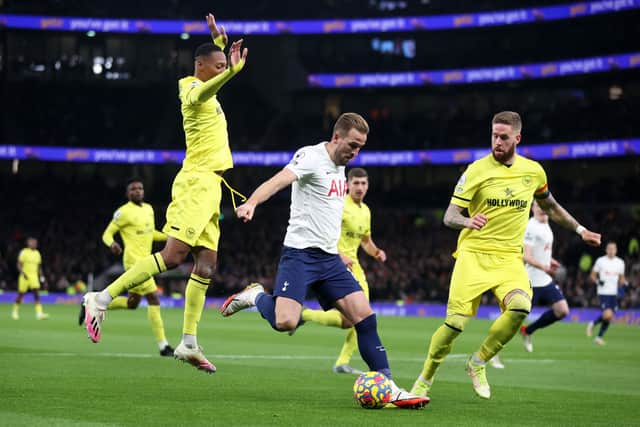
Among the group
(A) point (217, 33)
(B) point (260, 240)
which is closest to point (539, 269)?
(A) point (217, 33)

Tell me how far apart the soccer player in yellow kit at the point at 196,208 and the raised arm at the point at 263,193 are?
1.85 m

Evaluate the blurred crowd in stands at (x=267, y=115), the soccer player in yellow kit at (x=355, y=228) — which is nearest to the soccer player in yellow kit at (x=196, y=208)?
the soccer player in yellow kit at (x=355, y=228)

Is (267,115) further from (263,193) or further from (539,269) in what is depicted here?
(263,193)

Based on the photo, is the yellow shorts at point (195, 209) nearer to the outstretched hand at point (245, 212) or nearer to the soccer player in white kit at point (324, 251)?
the soccer player in white kit at point (324, 251)

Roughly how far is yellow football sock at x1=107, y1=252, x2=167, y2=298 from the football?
2.60m

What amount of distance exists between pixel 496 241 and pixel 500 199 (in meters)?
0.41

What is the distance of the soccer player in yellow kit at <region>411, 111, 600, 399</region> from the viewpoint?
994cm

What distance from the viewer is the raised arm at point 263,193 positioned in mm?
7930

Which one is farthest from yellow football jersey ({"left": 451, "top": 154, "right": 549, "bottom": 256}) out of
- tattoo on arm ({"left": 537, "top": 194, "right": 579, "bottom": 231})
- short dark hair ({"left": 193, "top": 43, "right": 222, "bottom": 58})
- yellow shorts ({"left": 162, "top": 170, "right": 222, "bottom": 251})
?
short dark hair ({"left": 193, "top": 43, "right": 222, "bottom": 58})

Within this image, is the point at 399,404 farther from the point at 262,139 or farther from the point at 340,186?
the point at 262,139

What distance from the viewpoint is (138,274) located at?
10570 millimetres

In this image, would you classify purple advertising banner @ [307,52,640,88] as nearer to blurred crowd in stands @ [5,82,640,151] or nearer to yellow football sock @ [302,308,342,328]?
blurred crowd in stands @ [5,82,640,151]

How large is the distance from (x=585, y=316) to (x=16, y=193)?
32.4 meters

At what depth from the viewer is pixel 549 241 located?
58.3 ft
